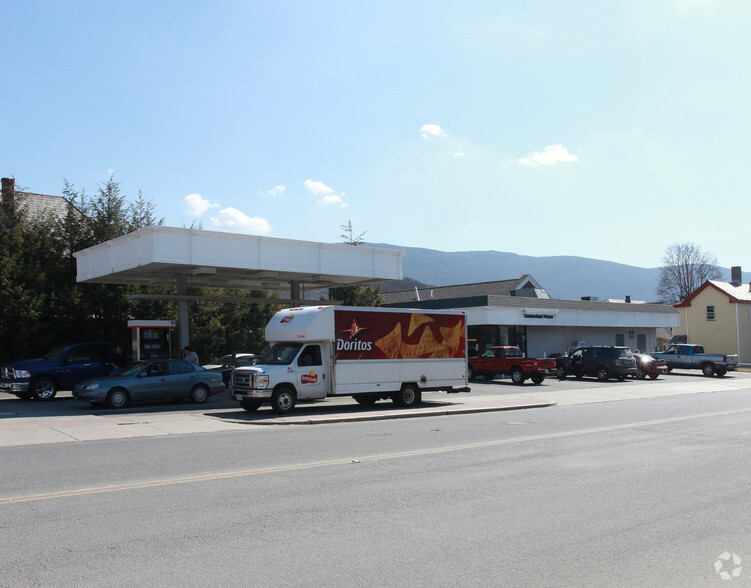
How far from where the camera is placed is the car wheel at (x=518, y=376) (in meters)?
32.1

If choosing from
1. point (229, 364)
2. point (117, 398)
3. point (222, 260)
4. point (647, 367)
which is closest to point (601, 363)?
point (647, 367)

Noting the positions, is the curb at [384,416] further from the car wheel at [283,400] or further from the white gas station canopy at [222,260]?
the white gas station canopy at [222,260]

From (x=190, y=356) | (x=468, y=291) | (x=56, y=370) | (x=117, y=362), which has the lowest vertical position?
(x=56, y=370)

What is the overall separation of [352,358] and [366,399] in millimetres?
2915

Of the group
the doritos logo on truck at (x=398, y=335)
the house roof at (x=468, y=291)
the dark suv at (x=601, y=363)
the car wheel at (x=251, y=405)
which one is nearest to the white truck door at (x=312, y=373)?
the doritos logo on truck at (x=398, y=335)

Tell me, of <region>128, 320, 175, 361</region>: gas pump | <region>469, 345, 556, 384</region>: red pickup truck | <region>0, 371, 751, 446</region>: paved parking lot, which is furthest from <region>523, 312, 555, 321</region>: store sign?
<region>128, 320, 175, 361</region>: gas pump

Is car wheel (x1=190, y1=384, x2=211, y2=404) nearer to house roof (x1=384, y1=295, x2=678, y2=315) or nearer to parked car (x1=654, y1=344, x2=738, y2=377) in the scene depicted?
house roof (x1=384, y1=295, x2=678, y2=315)

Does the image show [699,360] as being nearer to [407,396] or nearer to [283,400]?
[407,396]

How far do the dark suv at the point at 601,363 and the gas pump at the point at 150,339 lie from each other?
21814 millimetres

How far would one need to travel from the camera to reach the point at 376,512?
7355 mm

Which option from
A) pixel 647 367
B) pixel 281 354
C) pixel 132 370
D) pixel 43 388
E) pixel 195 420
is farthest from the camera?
pixel 647 367

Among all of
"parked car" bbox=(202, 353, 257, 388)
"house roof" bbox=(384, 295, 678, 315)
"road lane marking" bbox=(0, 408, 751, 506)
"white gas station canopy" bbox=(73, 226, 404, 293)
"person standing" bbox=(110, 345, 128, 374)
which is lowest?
"road lane marking" bbox=(0, 408, 751, 506)

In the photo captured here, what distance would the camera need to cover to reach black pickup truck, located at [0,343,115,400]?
21594 millimetres

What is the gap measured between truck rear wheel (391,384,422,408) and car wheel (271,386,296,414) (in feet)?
12.4
